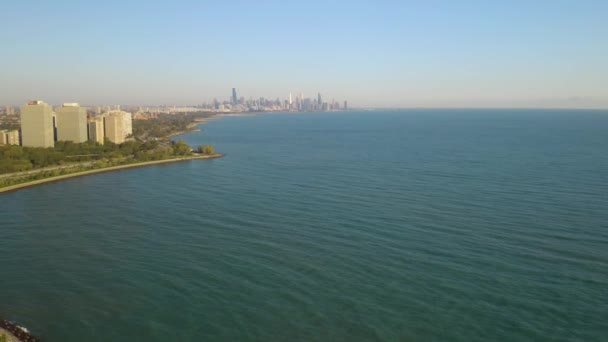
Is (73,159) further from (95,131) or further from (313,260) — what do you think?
(313,260)

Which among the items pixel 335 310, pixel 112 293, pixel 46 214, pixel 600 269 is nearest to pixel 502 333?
pixel 335 310

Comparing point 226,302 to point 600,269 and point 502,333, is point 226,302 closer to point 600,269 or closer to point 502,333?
point 502,333

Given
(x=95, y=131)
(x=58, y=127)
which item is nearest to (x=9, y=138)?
(x=58, y=127)

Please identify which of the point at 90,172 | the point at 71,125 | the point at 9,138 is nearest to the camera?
the point at 90,172

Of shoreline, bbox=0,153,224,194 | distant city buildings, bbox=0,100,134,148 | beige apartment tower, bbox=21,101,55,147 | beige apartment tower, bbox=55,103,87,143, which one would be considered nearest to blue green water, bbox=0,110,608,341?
shoreline, bbox=0,153,224,194

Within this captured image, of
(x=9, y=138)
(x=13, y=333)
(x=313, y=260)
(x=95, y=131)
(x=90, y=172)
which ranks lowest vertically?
(x=13, y=333)

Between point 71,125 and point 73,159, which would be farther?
point 71,125
